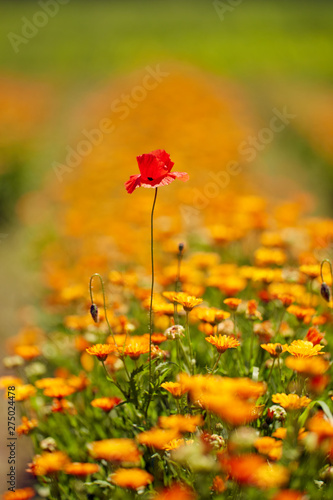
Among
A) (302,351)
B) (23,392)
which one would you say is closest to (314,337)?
(302,351)

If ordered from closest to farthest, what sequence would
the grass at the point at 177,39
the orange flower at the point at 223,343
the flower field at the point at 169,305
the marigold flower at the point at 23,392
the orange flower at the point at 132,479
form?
1. the orange flower at the point at 132,479
2. the flower field at the point at 169,305
3. the orange flower at the point at 223,343
4. the marigold flower at the point at 23,392
5. the grass at the point at 177,39

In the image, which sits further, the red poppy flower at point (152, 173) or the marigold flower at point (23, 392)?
the marigold flower at point (23, 392)

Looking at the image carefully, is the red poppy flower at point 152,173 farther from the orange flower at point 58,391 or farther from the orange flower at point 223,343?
the orange flower at point 58,391

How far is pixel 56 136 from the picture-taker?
7734mm

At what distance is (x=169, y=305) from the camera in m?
1.48

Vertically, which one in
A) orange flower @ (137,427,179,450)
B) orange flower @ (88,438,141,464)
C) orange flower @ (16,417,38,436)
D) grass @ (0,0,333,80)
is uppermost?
grass @ (0,0,333,80)

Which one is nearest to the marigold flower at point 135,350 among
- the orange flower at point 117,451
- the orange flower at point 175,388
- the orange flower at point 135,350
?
the orange flower at point 135,350

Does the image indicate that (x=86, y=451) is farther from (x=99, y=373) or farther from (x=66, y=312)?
(x=66, y=312)

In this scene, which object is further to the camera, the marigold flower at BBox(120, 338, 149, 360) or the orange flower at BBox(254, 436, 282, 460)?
the marigold flower at BBox(120, 338, 149, 360)

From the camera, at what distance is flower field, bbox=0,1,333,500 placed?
3.49 feet

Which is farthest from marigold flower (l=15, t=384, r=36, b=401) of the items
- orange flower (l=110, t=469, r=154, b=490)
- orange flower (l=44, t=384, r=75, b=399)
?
orange flower (l=110, t=469, r=154, b=490)

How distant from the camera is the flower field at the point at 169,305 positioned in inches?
41.9

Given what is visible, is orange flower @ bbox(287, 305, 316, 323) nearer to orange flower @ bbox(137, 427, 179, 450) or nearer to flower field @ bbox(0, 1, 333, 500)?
flower field @ bbox(0, 1, 333, 500)

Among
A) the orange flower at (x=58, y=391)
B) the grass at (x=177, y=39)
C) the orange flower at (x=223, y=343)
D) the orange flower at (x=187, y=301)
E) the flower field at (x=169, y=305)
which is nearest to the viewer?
the flower field at (x=169, y=305)
